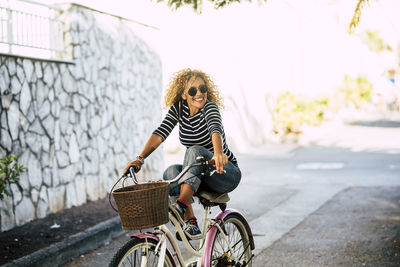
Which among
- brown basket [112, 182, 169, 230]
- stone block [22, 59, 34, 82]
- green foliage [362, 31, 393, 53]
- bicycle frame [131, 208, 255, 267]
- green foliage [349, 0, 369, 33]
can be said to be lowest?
bicycle frame [131, 208, 255, 267]

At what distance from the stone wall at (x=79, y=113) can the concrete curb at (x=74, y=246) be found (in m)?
1.05

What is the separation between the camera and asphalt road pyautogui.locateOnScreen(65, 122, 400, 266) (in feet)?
18.9

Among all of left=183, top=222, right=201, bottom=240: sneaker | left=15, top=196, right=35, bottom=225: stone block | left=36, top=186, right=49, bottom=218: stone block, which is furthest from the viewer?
left=36, top=186, right=49, bottom=218: stone block

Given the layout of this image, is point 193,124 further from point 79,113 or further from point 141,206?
point 79,113

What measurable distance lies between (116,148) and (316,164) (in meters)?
5.93

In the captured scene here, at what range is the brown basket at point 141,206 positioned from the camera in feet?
9.68

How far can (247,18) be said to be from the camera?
16.3 m

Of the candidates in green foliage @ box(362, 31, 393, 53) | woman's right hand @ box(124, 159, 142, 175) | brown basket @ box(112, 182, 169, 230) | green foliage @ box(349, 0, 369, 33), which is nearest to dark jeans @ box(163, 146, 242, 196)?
woman's right hand @ box(124, 159, 142, 175)

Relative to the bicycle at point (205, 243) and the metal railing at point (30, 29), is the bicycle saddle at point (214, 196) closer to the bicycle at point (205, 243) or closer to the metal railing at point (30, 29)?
the bicycle at point (205, 243)

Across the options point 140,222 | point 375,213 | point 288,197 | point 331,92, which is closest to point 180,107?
point 140,222

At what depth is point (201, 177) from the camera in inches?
149

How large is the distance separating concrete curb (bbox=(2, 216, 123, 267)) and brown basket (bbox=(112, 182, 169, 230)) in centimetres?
266

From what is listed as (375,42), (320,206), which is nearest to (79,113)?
(320,206)

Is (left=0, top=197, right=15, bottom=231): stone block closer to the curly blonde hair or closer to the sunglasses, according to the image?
the curly blonde hair
